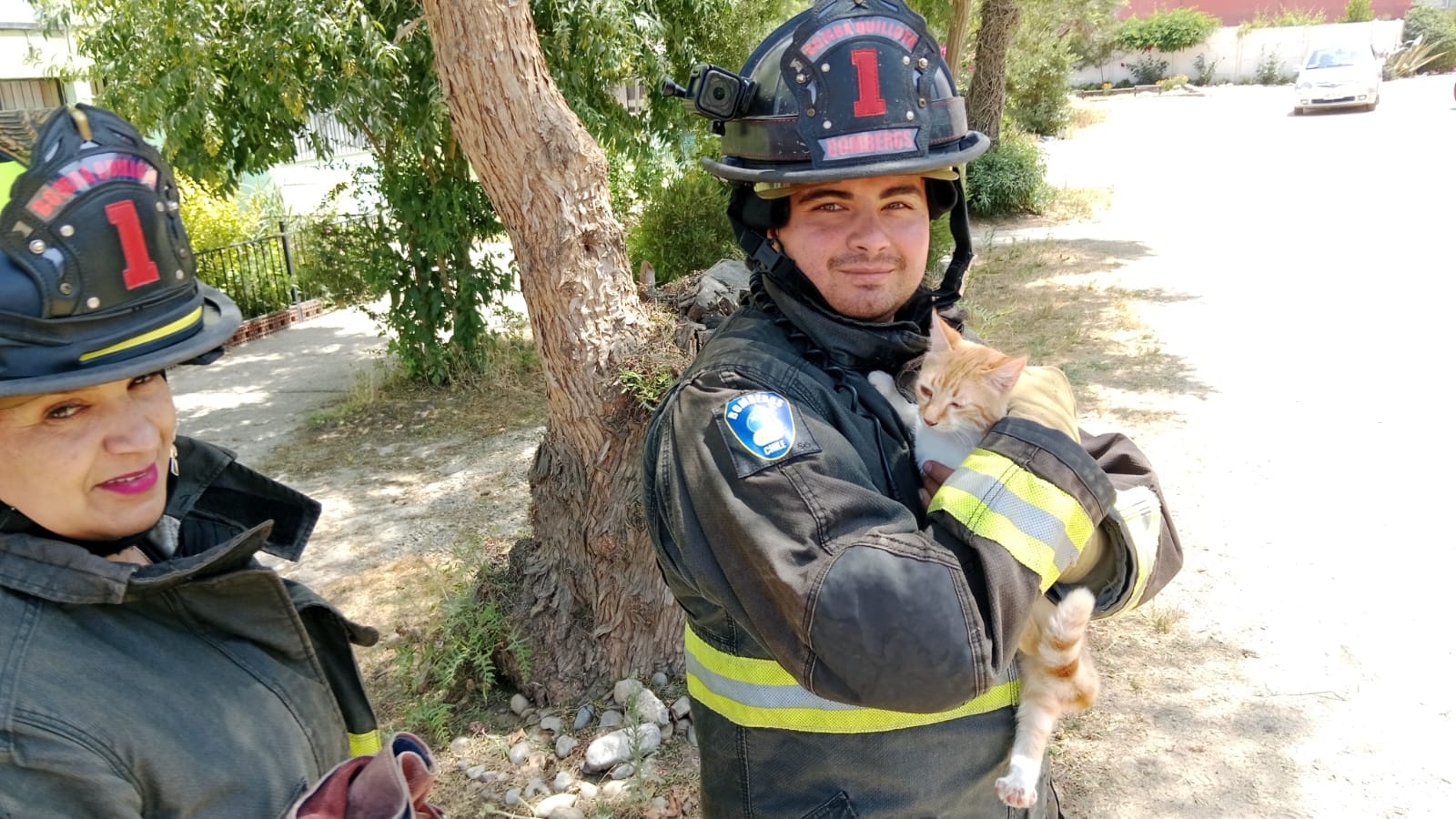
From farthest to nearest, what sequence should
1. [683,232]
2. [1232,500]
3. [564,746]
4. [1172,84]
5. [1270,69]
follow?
1. [1172,84]
2. [1270,69]
3. [683,232]
4. [1232,500]
5. [564,746]

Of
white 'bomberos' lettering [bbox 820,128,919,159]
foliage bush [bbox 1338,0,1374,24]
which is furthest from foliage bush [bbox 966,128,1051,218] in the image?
foliage bush [bbox 1338,0,1374,24]

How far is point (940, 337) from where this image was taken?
206cm

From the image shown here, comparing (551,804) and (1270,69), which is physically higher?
(1270,69)

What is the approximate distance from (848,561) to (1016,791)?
686 mm

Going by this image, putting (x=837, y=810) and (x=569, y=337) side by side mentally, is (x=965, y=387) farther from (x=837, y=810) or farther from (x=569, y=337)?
(x=569, y=337)

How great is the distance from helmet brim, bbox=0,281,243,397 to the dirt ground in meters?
2.53

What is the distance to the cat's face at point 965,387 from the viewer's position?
1884mm

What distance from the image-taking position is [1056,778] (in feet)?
11.7

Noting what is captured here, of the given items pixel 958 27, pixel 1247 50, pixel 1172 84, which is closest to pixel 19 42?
pixel 958 27

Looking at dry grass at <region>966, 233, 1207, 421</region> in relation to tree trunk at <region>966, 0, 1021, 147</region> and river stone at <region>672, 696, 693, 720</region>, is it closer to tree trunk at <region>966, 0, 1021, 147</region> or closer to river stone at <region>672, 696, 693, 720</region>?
tree trunk at <region>966, 0, 1021, 147</region>

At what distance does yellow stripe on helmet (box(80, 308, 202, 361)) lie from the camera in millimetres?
1297

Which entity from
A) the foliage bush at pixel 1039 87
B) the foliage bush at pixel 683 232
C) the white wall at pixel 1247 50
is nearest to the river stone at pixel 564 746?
the foliage bush at pixel 683 232

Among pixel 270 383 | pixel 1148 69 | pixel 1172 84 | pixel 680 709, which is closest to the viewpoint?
pixel 680 709

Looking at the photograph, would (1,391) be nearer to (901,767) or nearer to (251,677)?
(251,677)
